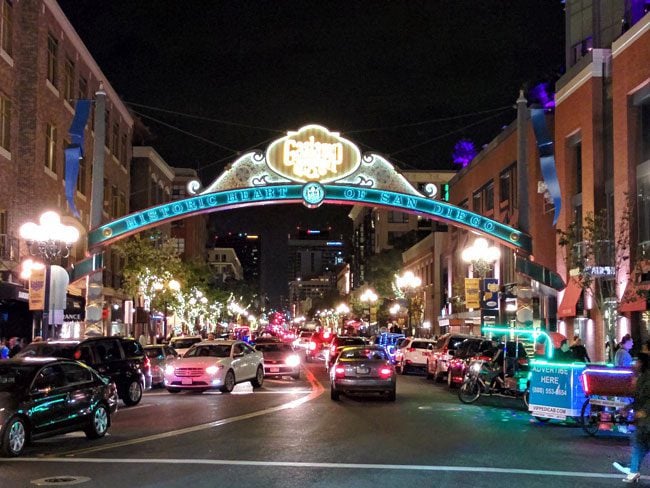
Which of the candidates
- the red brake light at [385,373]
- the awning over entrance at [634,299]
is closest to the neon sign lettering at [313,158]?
the red brake light at [385,373]

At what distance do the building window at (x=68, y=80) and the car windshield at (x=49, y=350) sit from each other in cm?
1891

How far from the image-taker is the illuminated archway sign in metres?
28.8

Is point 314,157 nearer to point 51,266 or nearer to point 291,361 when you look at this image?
point 291,361

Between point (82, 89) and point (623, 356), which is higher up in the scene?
point (82, 89)

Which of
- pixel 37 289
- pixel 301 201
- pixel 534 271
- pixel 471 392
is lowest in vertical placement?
pixel 471 392

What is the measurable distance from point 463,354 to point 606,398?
11.9 m

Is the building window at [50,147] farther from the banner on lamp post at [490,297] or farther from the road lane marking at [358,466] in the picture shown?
the road lane marking at [358,466]

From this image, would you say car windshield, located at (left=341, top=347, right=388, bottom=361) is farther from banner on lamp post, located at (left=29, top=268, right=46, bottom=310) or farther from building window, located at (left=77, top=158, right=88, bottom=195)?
building window, located at (left=77, top=158, right=88, bottom=195)

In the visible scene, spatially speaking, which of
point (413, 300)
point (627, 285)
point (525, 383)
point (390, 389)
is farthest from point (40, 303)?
point (413, 300)

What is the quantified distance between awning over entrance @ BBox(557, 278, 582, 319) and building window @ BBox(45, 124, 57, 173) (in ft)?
70.6

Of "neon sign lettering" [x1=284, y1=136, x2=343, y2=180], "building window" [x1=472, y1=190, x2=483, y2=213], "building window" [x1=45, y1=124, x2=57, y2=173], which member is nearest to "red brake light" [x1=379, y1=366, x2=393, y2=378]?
"neon sign lettering" [x1=284, y1=136, x2=343, y2=180]

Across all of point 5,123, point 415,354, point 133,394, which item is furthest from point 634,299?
point 5,123

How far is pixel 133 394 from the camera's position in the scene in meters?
21.9

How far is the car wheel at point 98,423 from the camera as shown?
48.0ft
